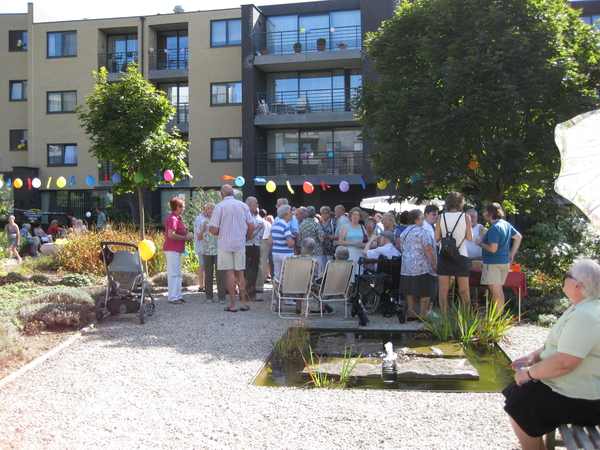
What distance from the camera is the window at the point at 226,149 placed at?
2855 centimetres

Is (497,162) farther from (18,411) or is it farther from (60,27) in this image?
(60,27)

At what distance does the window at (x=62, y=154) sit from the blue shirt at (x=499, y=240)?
2727cm

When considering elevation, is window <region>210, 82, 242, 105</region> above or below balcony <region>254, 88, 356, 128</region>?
above

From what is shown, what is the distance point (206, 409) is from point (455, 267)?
431cm

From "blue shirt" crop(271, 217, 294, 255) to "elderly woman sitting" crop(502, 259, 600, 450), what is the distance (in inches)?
266

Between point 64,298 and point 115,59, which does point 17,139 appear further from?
point 64,298

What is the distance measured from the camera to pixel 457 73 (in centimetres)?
1054

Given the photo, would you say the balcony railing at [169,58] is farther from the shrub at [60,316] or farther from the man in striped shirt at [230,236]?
the shrub at [60,316]

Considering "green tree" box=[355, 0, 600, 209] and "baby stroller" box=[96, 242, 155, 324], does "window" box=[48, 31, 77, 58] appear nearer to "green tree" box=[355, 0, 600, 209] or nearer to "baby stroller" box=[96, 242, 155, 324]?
"green tree" box=[355, 0, 600, 209]

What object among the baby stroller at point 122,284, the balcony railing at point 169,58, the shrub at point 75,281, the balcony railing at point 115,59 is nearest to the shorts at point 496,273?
A: the baby stroller at point 122,284

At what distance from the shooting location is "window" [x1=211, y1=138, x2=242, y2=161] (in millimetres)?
28547

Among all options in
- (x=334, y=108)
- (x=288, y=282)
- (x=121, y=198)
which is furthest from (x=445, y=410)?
(x=121, y=198)

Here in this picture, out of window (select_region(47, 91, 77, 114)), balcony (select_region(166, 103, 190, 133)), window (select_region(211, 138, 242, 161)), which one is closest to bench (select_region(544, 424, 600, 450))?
window (select_region(211, 138, 242, 161))

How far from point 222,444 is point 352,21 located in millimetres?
25830
